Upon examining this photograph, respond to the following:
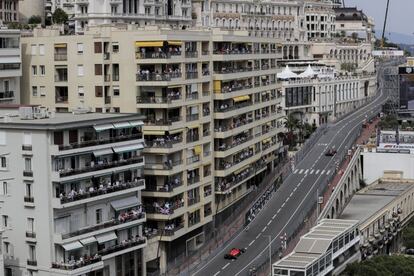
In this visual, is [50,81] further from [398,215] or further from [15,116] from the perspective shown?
[398,215]

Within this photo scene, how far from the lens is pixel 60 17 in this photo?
6560 inches

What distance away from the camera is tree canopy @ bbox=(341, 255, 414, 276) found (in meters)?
78.0

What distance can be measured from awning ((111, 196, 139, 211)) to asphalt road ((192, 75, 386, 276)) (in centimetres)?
934

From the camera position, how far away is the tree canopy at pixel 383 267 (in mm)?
78000

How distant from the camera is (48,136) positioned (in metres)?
68.6

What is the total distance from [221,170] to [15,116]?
2655cm

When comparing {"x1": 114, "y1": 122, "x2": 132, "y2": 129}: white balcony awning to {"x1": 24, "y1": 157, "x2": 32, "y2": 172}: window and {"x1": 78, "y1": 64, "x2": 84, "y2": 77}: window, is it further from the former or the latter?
{"x1": 78, "y1": 64, "x2": 84, "y2": 77}: window

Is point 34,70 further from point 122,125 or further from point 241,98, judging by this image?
point 241,98

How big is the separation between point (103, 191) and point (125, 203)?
11.0ft

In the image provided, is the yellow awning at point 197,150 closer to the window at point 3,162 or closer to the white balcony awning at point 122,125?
A: the white balcony awning at point 122,125

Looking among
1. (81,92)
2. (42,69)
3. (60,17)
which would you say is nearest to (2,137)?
(81,92)

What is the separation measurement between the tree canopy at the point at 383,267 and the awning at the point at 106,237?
68.6 ft

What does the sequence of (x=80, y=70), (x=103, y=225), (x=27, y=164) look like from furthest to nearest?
(x=80, y=70) → (x=103, y=225) → (x=27, y=164)

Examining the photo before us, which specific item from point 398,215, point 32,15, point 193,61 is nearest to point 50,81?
point 193,61
